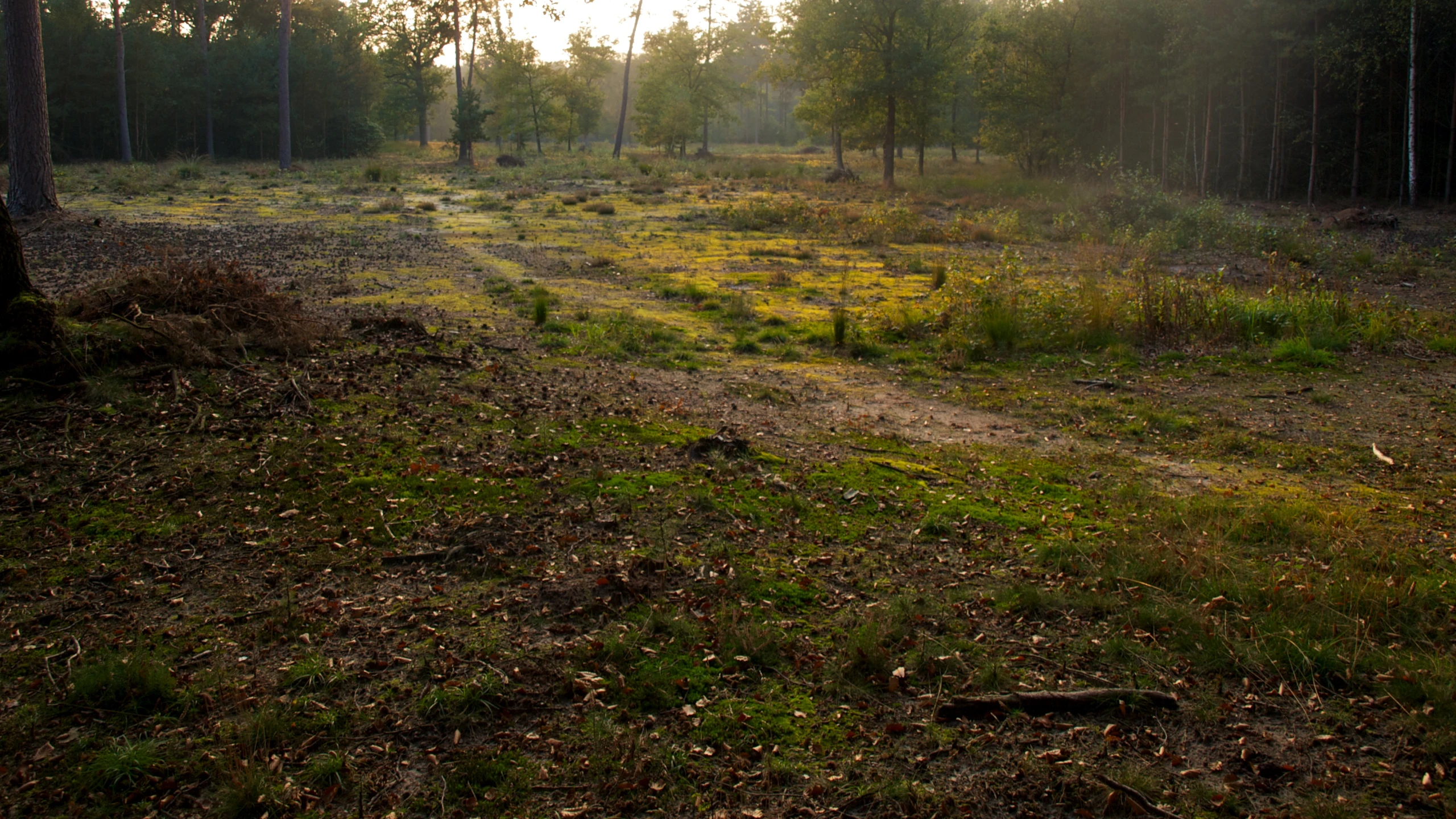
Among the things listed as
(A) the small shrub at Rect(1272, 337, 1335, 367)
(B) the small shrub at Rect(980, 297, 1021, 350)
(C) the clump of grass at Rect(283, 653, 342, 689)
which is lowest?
(C) the clump of grass at Rect(283, 653, 342, 689)

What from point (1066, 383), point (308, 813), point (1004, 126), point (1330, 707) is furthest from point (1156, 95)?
point (308, 813)

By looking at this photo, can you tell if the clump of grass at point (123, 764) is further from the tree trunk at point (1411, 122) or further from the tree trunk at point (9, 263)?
the tree trunk at point (1411, 122)

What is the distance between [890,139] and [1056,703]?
30.9 meters

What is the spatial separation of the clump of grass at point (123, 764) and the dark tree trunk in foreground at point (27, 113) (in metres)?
12.7

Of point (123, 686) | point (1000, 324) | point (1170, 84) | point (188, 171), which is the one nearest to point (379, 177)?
point (188, 171)

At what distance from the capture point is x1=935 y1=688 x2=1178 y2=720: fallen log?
3.47m

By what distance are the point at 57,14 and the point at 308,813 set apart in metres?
46.7

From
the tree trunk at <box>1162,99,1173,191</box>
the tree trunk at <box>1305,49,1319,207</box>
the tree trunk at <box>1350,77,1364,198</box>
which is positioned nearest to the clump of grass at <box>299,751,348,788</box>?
the tree trunk at <box>1305,49,1319,207</box>

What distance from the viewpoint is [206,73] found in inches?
1601

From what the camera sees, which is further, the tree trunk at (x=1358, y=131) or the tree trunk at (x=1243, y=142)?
the tree trunk at (x=1243, y=142)

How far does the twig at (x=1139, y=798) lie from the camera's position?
290 centimetres

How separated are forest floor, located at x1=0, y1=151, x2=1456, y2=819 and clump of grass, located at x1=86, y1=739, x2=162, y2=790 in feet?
0.04

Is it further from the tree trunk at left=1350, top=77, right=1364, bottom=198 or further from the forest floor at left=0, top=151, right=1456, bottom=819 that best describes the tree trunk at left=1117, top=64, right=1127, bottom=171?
the forest floor at left=0, top=151, right=1456, bottom=819

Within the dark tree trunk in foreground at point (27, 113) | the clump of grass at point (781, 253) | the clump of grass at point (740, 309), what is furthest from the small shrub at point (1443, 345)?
the dark tree trunk in foreground at point (27, 113)
